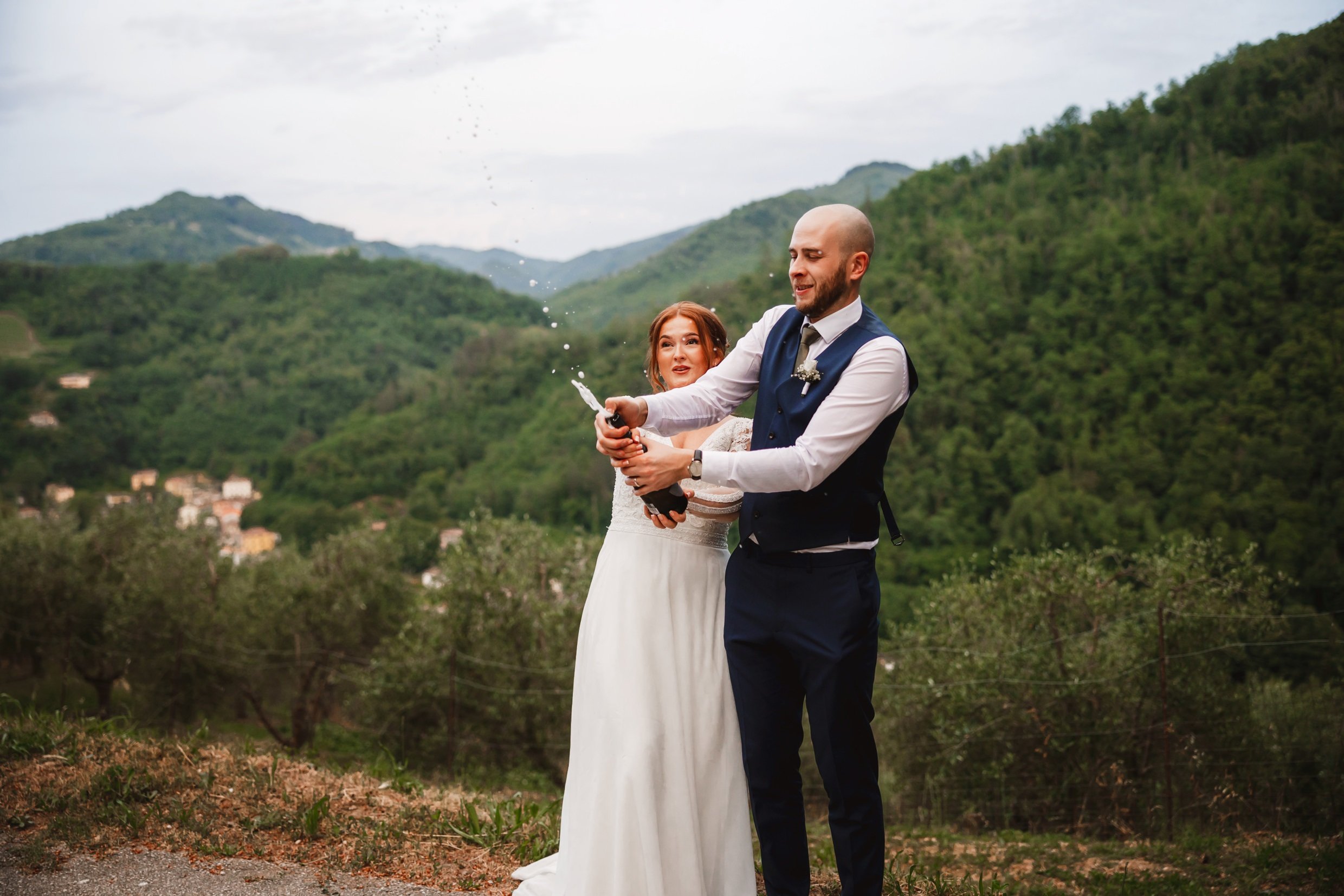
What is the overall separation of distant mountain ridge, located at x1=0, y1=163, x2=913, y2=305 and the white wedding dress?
3883 centimetres

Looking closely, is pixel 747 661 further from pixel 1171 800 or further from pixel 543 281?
pixel 1171 800

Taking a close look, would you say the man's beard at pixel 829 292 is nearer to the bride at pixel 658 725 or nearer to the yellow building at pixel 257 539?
the bride at pixel 658 725

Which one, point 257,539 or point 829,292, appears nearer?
point 829,292

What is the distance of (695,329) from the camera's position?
3674mm

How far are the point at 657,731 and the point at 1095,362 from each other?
52800mm

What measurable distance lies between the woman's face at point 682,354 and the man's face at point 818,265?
94cm

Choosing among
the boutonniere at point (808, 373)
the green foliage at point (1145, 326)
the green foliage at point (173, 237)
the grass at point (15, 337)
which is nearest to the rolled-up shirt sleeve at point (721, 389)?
the boutonniere at point (808, 373)

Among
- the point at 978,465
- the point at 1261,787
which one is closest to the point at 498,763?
the point at 1261,787

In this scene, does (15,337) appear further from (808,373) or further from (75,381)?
(808,373)

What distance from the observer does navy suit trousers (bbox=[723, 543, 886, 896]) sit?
8.79 ft

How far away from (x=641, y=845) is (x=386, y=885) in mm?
1093

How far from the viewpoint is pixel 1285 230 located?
168 feet

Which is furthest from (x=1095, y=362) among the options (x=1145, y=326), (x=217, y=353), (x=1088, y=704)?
(x=217, y=353)

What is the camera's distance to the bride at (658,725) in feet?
9.80
